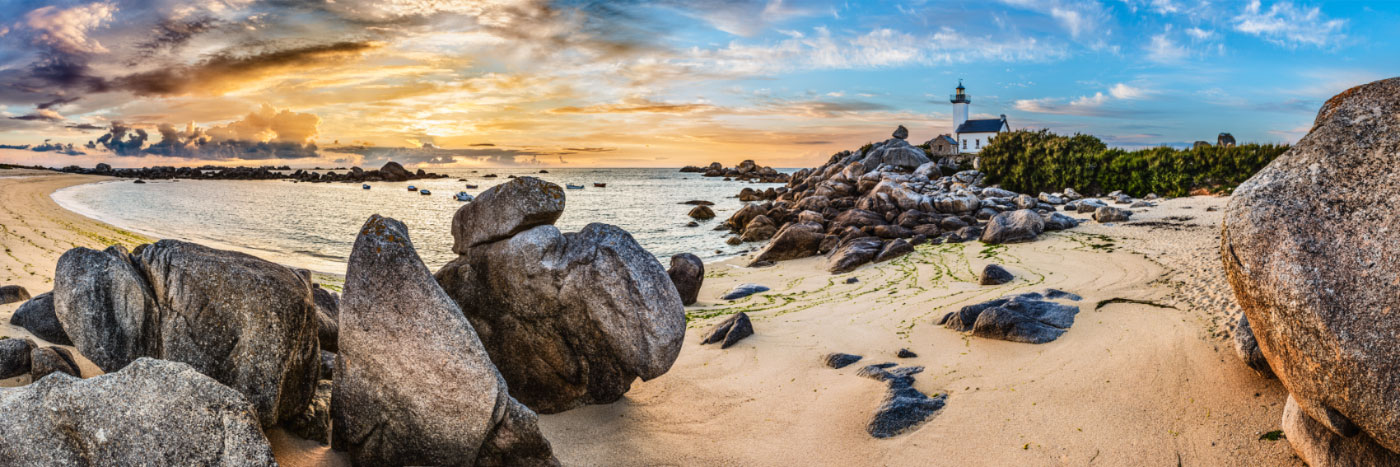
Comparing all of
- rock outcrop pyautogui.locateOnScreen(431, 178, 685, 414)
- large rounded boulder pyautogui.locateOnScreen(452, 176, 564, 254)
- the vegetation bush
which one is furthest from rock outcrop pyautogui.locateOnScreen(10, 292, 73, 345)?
the vegetation bush

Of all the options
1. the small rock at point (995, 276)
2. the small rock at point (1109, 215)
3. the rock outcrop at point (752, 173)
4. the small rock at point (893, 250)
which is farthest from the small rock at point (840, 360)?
the rock outcrop at point (752, 173)

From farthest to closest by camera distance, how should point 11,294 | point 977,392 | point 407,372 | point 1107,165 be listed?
point 1107,165
point 11,294
point 977,392
point 407,372

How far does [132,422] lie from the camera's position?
4289mm

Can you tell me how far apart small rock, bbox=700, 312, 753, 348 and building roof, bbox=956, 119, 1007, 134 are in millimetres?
75809

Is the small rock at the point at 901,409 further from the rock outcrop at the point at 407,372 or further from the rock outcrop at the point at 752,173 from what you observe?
the rock outcrop at the point at 752,173

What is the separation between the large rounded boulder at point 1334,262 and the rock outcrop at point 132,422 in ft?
23.9

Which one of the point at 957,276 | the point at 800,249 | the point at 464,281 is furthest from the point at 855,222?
the point at 464,281

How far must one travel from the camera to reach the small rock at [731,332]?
10.8 m

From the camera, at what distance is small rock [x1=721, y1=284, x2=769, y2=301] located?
51.7ft

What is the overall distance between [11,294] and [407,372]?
810 centimetres

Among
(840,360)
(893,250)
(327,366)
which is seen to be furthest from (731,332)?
(893,250)

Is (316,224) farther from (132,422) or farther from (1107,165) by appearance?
(1107,165)

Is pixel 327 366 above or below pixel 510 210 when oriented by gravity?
below

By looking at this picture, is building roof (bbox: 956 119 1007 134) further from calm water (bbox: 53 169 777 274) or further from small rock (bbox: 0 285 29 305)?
small rock (bbox: 0 285 29 305)
